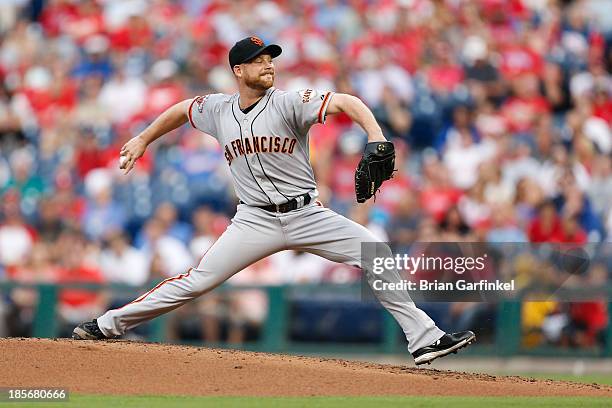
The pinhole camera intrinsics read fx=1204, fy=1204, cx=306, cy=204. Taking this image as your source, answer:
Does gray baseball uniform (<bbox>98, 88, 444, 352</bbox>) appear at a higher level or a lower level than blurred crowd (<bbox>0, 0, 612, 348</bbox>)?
lower

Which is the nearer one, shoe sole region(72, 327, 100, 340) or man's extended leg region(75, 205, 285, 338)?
man's extended leg region(75, 205, 285, 338)

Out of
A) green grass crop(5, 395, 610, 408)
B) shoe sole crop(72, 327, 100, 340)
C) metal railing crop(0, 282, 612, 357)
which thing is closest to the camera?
green grass crop(5, 395, 610, 408)

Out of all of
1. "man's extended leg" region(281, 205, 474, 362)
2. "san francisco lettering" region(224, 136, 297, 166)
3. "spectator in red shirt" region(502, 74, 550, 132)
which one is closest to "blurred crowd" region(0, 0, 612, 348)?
"spectator in red shirt" region(502, 74, 550, 132)

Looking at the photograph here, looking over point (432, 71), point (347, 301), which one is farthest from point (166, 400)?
point (432, 71)

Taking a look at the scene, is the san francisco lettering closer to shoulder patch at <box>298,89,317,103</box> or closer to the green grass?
shoulder patch at <box>298,89,317,103</box>

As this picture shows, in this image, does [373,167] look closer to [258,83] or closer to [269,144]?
[269,144]

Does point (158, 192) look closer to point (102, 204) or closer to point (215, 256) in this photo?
point (102, 204)

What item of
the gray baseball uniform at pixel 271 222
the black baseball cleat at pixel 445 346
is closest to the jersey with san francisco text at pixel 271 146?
the gray baseball uniform at pixel 271 222
